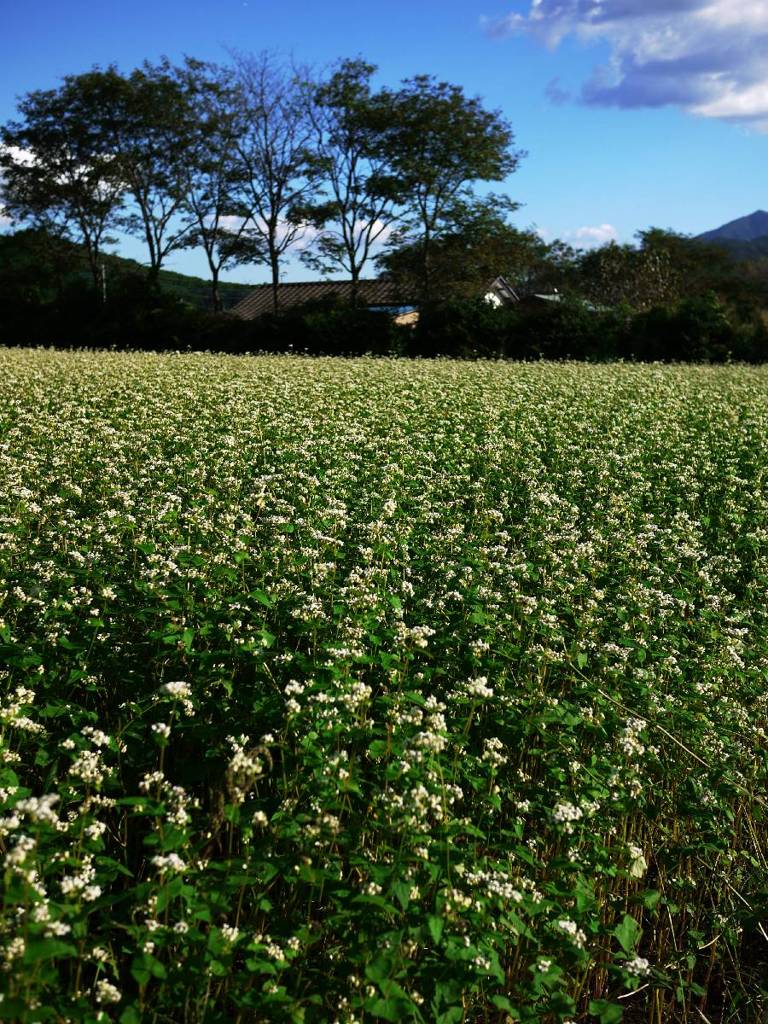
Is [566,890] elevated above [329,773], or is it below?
below

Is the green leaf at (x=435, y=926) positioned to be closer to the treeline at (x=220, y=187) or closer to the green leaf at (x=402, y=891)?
the green leaf at (x=402, y=891)

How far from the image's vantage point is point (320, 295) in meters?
68.2

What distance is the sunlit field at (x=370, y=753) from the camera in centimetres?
350

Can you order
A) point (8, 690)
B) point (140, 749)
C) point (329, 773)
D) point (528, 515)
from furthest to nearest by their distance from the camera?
point (528, 515) → point (8, 690) → point (140, 749) → point (329, 773)

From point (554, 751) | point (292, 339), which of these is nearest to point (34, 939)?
point (554, 751)

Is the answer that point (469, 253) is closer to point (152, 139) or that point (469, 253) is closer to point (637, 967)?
point (152, 139)

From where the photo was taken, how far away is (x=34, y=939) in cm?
290

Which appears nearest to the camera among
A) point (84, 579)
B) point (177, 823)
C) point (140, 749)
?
point (177, 823)

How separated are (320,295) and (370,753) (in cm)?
6662

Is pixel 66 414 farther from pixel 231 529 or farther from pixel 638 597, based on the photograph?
pixel 638 597

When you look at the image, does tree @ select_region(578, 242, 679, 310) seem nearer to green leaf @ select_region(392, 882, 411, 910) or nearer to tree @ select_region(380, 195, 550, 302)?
tree @ select_region(380, 195, 550, 302)

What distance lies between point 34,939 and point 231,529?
455 centimetres

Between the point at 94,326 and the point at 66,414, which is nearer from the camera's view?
the point at 66,414

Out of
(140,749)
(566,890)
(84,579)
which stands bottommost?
(566,890)
